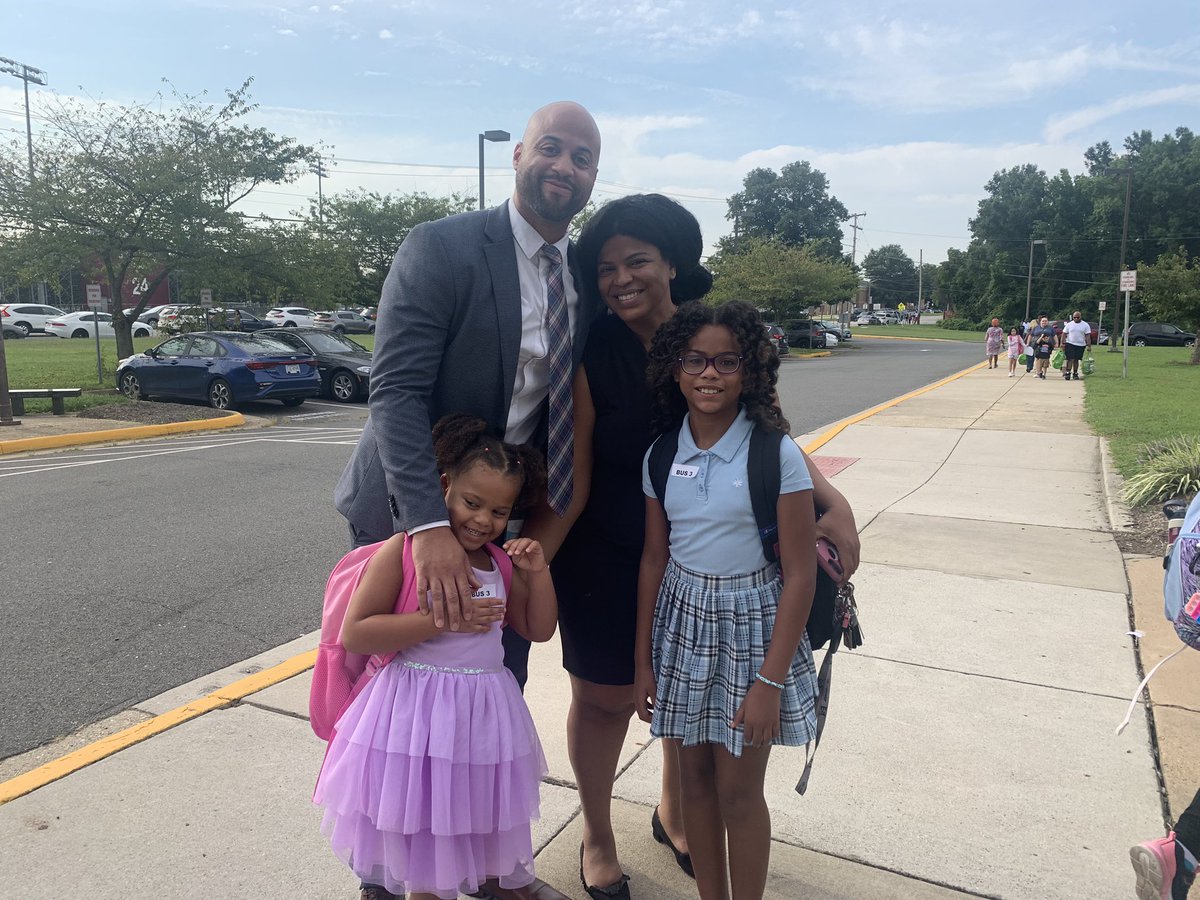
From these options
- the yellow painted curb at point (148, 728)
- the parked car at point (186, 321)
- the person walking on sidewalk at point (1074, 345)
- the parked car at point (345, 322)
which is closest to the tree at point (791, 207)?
the parked car at point (345, 322)

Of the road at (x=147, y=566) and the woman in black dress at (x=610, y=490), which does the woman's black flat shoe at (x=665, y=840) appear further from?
the road at (x=147, y=566)

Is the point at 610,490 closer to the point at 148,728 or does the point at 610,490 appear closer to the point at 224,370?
the point at 148,728

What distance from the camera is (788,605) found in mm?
1938

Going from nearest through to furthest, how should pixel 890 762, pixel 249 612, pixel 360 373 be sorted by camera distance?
pixel 890 762 → pixel 249 612 → pixel 360 373

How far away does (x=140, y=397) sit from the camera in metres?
15.7

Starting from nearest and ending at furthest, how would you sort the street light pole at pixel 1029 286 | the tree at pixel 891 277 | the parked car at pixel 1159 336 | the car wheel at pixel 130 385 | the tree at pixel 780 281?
the car wheel at pixel 130 385, the tree at pixel 780 281, the parked car at pixel 1159 336, the street light pole at pixel 1029 286, the tree at pixel 891 277

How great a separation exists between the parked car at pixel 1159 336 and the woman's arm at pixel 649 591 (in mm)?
50066

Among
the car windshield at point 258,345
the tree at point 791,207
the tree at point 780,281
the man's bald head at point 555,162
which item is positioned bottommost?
the car windshield at point 258,345

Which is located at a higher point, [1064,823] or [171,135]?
[171,135]

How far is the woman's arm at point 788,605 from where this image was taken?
1937mm

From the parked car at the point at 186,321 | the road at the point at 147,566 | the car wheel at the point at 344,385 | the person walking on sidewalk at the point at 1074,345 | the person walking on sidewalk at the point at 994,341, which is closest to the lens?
the road at the point at 147,566

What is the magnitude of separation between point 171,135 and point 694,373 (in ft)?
55.6

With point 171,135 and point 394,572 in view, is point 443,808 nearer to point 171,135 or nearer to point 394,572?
point 394,572

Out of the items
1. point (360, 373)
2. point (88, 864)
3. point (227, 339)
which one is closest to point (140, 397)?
point (227, 339)
